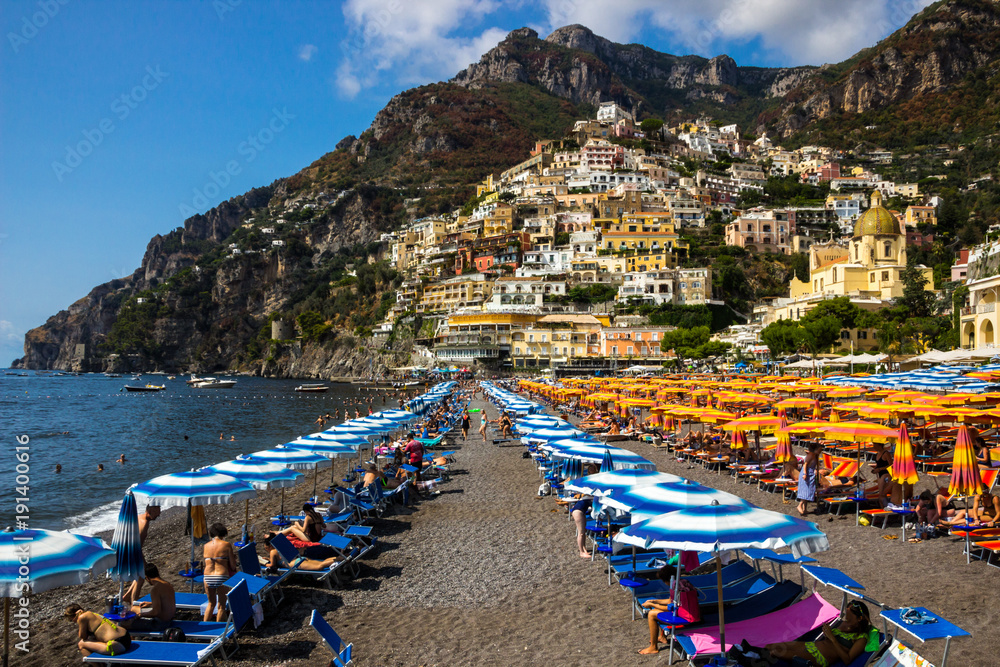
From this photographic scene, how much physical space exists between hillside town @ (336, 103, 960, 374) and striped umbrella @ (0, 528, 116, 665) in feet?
165

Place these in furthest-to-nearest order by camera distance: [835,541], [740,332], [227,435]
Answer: [740,332] < [227,435] < [835,541]

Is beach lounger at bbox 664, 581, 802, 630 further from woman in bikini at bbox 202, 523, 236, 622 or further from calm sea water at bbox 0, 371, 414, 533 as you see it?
calm sea water at bbox 0, 371, 414, 533

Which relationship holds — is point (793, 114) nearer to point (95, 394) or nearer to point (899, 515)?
point (95, 394)

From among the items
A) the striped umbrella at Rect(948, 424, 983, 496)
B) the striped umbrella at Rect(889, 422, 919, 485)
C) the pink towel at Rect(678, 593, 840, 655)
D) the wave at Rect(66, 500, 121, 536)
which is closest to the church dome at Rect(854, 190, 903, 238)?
the striped umbrella at Rect(889, 422, 919, 485)

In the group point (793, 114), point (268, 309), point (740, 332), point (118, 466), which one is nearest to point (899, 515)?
point (118, 466)

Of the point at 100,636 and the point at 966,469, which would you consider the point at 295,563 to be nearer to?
the point at 100,636

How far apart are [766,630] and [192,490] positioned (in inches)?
247

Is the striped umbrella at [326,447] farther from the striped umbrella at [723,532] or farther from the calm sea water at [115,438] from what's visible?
the striped umbrella at [723,532]

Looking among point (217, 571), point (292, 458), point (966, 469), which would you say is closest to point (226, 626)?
point (217, 571)

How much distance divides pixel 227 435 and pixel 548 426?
21081 millimetres

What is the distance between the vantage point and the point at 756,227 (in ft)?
275

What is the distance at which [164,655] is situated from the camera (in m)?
5.52

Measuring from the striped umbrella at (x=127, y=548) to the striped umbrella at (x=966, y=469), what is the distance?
9688 millimetres

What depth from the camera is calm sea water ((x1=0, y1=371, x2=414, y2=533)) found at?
55.2ft
